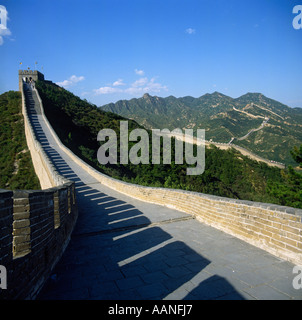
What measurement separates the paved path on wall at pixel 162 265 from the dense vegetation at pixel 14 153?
10531mm

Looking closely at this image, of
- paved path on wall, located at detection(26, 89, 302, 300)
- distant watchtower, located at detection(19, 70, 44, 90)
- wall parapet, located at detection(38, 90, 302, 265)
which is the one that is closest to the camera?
paved path on wall, located at detection(26, 89, 302, 300)

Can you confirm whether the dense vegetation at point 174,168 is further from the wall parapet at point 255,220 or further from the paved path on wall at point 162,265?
the paved path on wall at point 162,265

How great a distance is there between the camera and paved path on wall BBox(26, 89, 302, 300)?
108 inches

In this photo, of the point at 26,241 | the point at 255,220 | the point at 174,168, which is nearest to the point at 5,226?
the point at 26,241

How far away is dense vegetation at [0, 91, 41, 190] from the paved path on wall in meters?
10.5

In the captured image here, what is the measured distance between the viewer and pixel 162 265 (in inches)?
Answer: 137

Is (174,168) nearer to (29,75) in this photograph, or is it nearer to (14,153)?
(14,153)

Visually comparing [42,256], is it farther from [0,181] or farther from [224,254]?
[0,181]

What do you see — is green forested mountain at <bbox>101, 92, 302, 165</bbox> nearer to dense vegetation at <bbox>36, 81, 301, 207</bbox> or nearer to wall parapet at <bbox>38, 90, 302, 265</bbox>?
dense vegetation at <bbox>36, 81, 301, 207</bbox>

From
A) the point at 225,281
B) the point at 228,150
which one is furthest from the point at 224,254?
the point at 228,150

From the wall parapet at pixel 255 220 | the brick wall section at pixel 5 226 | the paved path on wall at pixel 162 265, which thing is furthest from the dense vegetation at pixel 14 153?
the brick wall section at pixel 5 226

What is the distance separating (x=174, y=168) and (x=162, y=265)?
27.3 meters

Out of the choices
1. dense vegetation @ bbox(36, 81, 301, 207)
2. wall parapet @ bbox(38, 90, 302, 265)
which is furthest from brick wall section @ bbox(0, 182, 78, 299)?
dense vegetation @ bbox(36, 81, 301, 207)

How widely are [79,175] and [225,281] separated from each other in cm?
1130
